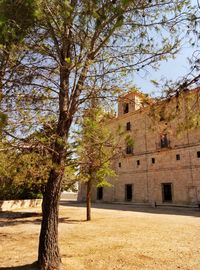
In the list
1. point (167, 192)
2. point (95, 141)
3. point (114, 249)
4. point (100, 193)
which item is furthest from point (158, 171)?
point (95, 141)

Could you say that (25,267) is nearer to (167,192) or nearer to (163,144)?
(167,192)

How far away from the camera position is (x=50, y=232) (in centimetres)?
481

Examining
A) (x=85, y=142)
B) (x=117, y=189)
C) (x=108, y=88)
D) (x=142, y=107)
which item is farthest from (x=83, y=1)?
(x=117, y=189)

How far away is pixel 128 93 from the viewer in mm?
5594

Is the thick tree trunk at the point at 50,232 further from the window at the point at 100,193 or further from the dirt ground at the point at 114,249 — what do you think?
the window at the point at 100,193

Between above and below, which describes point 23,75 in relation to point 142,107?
above

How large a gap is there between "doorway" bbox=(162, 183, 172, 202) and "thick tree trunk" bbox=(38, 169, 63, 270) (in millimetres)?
19852

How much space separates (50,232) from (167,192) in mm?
20233

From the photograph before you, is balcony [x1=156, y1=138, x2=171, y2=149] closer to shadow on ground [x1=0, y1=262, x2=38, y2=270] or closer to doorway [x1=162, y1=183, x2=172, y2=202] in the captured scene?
doorway [x1=162, y1=183, x2=172, y2=202]

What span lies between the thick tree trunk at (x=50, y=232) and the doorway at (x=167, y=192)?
19852 millimetres

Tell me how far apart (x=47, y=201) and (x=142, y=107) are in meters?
2.83

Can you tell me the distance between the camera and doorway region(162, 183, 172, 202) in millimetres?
22828

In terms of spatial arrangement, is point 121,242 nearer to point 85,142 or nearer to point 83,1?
point 85,142

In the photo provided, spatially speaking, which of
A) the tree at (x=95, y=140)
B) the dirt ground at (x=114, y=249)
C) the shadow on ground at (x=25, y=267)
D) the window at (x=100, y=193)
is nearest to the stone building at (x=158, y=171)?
the window at (x=100, y=193)
